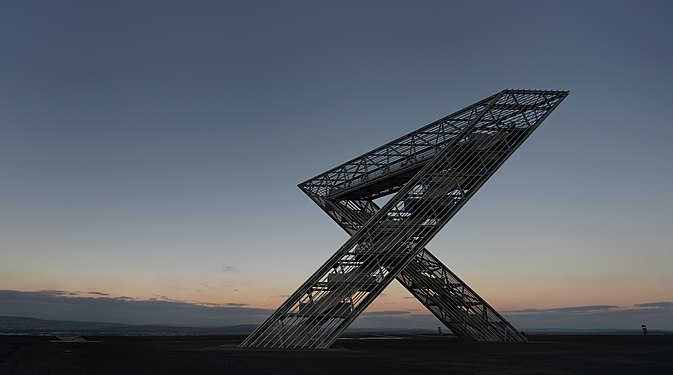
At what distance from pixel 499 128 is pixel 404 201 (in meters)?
9.70

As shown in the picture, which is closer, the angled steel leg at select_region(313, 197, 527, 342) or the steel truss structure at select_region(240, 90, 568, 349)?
the steel truss structure at select_region(240, 90, 568, 349)

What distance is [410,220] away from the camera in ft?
107

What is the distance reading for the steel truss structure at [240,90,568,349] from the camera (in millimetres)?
30578

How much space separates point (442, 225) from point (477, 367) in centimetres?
1444

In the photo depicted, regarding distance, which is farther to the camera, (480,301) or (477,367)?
(480,301)

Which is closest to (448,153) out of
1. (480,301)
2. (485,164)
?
(485,164)

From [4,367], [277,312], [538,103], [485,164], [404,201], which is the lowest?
[4,367]

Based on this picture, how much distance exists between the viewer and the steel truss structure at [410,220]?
30.6 m

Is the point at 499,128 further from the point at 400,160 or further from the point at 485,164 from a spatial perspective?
the point at 400,160

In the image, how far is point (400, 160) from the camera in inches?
1476

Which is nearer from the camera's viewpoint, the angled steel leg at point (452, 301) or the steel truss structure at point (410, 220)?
the steel truss structure at point (410, 220)

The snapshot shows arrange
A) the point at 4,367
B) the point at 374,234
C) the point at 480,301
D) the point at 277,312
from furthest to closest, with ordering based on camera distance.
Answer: the point at 480,301 < the point at 374,234 < the point at 277,312 < the point at 4,367

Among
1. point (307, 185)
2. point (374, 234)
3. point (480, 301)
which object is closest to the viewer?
point (374, 234)

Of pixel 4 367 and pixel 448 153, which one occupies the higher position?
pixel 448 153
